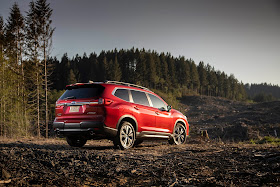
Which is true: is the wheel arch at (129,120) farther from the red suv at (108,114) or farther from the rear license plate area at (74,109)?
the rear license plate area at (74,109)

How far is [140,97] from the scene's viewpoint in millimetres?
7801

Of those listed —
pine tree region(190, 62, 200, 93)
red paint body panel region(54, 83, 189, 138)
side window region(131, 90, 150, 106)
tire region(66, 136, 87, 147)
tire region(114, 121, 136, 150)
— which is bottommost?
tire region(66, 136, 87, 147)

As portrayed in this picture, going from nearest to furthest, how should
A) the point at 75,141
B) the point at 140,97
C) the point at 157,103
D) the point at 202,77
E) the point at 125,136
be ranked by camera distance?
the point at 125,136 → the point at 140,97 → the point at 75,141 → the point at 157,103 → the point at 202,77

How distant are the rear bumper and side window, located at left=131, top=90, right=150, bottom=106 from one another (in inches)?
62.2

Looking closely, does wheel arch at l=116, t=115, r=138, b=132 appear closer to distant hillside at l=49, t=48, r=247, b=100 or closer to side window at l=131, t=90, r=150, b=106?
side window at l=131, t=90, r=150, b=106

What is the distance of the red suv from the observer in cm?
648

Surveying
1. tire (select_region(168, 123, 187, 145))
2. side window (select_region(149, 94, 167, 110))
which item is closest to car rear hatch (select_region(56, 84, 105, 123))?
side window (select_region(149, 94, 167, 110))

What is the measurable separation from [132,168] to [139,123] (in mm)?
3202

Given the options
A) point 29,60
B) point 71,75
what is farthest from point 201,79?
point 29,60

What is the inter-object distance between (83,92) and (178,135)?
4.08 metres

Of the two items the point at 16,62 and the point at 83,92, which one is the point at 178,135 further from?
the point at 16,62

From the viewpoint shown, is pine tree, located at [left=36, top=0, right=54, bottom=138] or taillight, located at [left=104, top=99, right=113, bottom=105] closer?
taillight, located at [left=104, top=99, right=113, bottom=105]

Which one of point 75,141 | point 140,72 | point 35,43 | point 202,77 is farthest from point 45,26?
point 202,77

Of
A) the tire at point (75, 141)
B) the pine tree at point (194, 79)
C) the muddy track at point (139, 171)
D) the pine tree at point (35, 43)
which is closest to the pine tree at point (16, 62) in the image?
the pine tree at point (35, 43)
